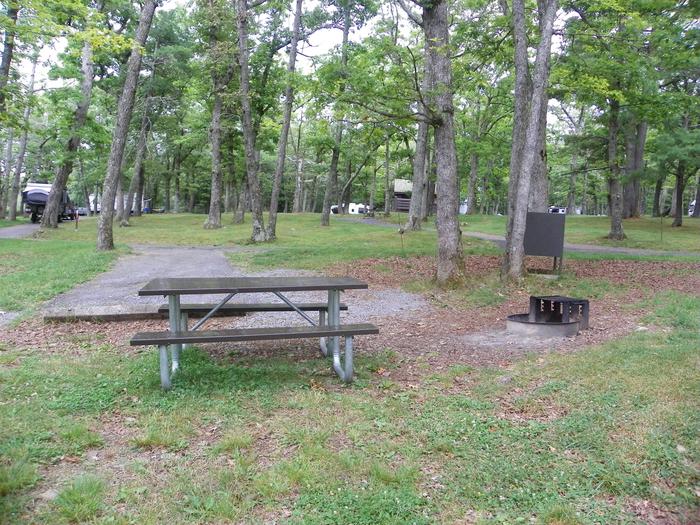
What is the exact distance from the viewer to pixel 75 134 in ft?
69.5

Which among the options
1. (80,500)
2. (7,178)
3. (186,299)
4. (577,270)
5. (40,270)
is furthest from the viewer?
(7,178)

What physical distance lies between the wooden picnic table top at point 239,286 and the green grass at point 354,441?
2.56 ft

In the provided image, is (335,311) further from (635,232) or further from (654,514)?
(635,232)

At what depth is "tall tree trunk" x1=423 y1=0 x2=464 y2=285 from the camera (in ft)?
30.5

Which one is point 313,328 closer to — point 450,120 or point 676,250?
point 450,120

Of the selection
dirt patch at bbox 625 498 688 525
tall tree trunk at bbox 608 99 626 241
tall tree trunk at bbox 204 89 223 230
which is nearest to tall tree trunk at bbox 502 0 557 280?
dirt patch at bbox 625 498 688 525

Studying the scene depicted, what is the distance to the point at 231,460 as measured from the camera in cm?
313

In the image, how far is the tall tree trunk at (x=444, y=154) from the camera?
30.5ft

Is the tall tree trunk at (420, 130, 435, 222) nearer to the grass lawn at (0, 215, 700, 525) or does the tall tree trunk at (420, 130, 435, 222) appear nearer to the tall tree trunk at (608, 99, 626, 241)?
the tall tree trunk at (608, 99, 626, 241)

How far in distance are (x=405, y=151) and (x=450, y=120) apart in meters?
19.5

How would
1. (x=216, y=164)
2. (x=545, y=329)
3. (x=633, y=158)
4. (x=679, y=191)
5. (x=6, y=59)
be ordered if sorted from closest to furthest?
1. (x=545, y=329)
2. (x=6, y=59)
3. (x=679, y=191)
4. (x=216, y=164)
5. (x=633, y=158)

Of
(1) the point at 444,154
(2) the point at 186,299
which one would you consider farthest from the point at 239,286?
(1) the point at 444,154

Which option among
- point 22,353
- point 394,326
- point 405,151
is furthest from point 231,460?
point 405,151

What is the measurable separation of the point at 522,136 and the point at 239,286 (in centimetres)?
775
